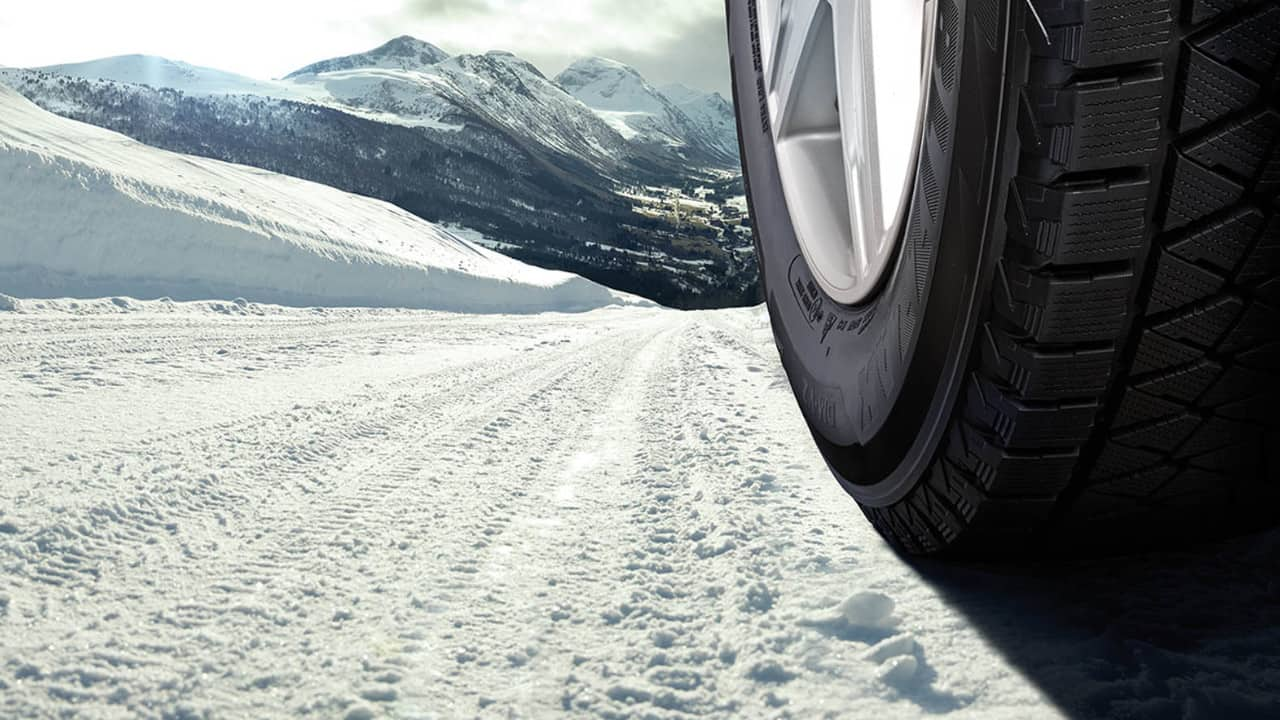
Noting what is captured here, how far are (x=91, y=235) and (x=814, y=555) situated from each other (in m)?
6.78

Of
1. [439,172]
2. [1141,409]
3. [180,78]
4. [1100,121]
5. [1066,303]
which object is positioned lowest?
[1141,409]

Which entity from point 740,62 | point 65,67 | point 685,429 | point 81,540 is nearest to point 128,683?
point 81,540

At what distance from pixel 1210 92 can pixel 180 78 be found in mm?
206610

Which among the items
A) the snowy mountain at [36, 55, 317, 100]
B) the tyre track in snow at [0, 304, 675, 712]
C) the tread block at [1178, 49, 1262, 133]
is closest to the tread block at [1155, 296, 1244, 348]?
the tread block at [1178, 49, 1262, 133]

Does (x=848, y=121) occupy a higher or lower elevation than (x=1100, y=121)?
higher

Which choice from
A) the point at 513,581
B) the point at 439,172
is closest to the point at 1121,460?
the point at 513,581

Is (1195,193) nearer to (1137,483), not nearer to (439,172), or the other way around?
(1137,483)

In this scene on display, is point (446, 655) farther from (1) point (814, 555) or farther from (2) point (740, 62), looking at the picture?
(2) point (740, 62)

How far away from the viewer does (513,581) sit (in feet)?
4.44

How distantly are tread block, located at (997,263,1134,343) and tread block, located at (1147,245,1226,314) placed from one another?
37 millimetres

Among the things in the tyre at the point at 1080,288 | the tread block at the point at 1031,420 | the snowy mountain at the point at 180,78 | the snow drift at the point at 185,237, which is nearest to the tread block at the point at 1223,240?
the tyre at the point at 1080,288

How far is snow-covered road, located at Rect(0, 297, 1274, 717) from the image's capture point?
1017mm

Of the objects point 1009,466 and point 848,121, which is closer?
point 1009,466

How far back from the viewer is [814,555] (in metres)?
1.42
